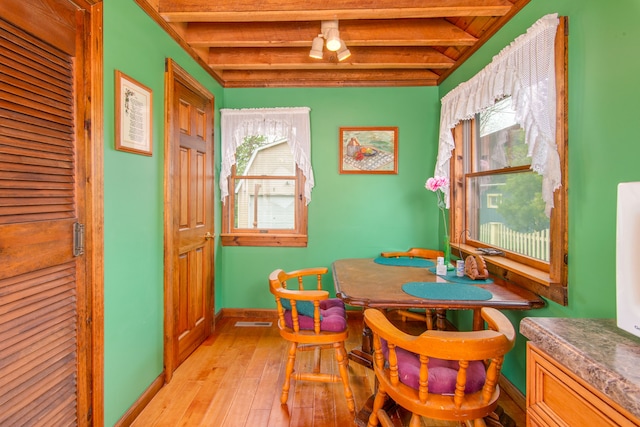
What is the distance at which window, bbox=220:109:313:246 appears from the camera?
11.0ft

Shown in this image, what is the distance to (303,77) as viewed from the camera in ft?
10.9

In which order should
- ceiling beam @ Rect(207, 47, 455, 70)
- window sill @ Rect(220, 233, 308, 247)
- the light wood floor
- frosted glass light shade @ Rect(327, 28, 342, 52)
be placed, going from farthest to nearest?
window sill @ Rect(220, 233, 308, 247), ceiling beam @ Rect(207, 47, 455, 70), frosted glass light shade @ Rect(327, 28, 342, 52), the light wood floor

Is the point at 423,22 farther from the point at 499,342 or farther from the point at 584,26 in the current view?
the point at 499,342

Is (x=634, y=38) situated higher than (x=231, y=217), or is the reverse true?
(x=634, y=38)

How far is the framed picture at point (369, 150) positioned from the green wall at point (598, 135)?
68.8 inches

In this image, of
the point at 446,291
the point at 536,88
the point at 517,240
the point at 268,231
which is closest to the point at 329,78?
the point at 268,231

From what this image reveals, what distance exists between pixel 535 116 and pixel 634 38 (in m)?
0.48

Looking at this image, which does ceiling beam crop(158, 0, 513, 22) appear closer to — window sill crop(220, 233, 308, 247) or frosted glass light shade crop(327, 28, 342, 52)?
frosted glass light shade crop(327, 28, 342, 52)

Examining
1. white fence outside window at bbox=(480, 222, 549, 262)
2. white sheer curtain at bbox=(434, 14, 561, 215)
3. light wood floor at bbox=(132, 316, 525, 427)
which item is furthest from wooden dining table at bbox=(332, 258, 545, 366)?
white sheer curtain at bbox=(434, 14, 561, 215)

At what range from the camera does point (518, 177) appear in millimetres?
2219

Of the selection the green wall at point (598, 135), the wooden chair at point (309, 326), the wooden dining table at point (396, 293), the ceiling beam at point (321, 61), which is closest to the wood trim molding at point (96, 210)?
the wooden chair at point (309, 326)

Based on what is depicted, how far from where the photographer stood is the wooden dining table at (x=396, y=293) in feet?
5.75

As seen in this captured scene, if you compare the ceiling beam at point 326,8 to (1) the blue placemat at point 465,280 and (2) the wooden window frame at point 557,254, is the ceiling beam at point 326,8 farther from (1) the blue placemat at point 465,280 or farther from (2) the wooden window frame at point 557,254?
(1) the blue placemat at point 465,280

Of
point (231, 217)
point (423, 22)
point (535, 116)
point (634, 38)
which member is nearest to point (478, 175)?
point (535, 116)
